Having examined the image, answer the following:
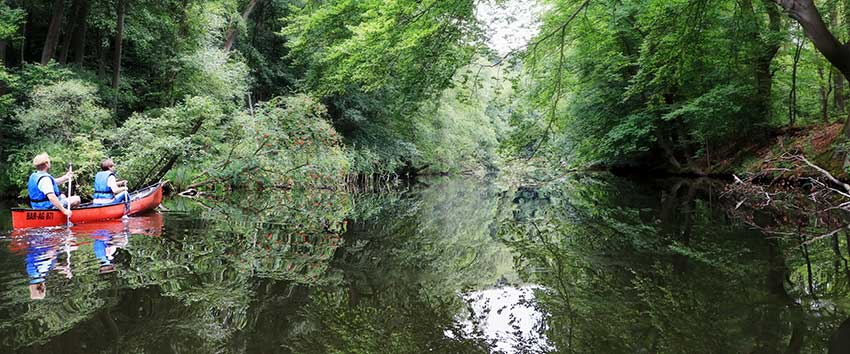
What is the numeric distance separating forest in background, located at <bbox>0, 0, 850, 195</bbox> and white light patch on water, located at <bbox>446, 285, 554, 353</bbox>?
4211 mm

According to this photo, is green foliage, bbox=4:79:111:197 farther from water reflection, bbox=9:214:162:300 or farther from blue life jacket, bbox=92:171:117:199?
water reflection, bbox=9:214:162:300

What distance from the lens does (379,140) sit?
85.6 ft

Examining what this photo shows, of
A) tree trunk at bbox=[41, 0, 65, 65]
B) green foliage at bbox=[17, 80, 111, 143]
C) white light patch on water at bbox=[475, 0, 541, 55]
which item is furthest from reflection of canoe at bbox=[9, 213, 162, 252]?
tree trunk at bbox=[41, 0, 65, 65]

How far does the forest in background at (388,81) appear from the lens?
796 cm

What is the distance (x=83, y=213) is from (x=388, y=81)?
5393 millimetres

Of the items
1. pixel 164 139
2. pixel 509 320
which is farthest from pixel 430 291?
pixel 164 139

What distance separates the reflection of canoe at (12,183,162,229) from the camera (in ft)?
23.4

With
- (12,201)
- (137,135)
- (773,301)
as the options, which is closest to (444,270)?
(773,301)

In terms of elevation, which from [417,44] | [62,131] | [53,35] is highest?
[53,35]

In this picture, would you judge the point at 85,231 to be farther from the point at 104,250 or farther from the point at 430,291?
the point at 430,291

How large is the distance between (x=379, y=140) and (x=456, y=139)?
714 centimetres

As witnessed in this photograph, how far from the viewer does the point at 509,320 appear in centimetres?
312

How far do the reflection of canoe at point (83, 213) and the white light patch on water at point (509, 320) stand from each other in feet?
22.8

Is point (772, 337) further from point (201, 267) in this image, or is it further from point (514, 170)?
point (514, 170)
